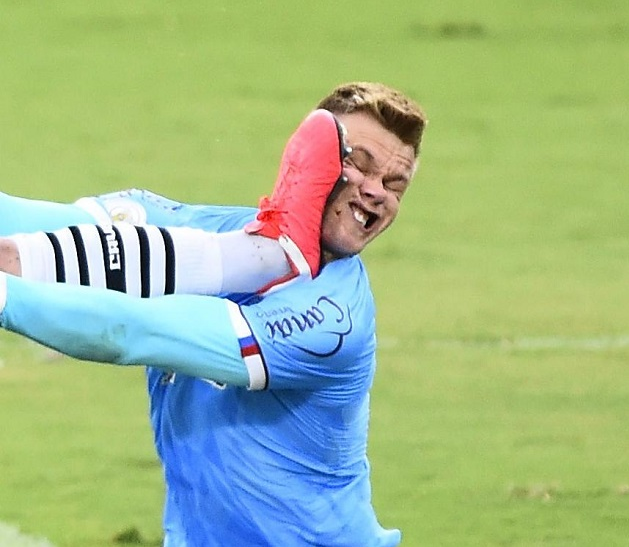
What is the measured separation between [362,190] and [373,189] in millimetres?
24

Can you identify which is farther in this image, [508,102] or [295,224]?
[508,102]

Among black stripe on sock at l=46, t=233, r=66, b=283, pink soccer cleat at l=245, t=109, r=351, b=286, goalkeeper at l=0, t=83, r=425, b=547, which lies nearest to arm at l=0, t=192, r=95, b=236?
goalkeeper at l=0, t=83, r=425, b=547

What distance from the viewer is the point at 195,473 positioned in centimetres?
372

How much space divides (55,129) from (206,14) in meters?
2.80

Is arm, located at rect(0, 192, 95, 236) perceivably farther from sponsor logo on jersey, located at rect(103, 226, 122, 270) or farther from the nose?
the nose

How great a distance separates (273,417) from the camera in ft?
12.0

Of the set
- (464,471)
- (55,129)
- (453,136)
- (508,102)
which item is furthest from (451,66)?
(464,471)

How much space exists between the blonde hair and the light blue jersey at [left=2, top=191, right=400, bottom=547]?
0.29 metres

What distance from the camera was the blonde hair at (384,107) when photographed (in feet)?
11.7

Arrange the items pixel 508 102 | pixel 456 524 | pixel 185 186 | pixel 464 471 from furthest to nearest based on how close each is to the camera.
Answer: pixel 508 102 < pixel 185 186 < pixel 464 471 < pixel 456 524

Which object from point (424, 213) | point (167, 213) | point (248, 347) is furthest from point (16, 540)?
point (424, 213)

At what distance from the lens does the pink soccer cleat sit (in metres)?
3.45

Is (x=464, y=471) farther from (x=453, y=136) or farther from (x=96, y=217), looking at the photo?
(x=453, y=136)

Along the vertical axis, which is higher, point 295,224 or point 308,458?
point 295,224
